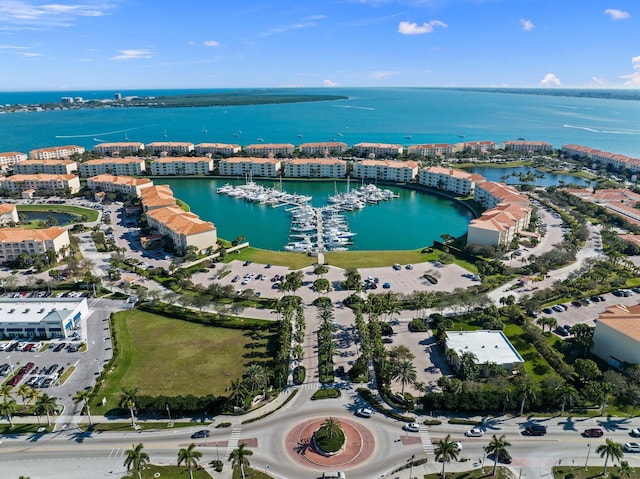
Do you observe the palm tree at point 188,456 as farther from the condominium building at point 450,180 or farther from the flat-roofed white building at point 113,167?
the flat-roofed white building at point 113,167

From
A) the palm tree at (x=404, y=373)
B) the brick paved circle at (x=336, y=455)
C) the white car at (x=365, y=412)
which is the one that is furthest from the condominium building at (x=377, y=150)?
the brick paved circle at (x=336, y=455)

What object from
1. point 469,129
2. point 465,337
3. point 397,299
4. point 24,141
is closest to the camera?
point 465,337

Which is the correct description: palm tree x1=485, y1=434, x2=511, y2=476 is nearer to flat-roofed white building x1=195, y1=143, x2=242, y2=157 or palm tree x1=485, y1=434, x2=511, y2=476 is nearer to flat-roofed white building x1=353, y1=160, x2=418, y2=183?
flat-roofed white building x1=353, y1=160, x2=418, y2=183

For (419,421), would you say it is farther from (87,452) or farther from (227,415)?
(87,452)

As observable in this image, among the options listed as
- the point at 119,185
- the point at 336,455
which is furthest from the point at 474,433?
the point at 119,185

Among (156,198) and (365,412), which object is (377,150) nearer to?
(156,198)

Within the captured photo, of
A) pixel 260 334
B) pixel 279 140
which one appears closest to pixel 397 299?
pixel 260 334

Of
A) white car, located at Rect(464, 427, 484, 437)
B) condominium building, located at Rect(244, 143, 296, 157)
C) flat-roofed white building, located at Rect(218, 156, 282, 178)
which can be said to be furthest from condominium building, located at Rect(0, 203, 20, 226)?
white car, located at Rect(464, 427, 484, 437)
